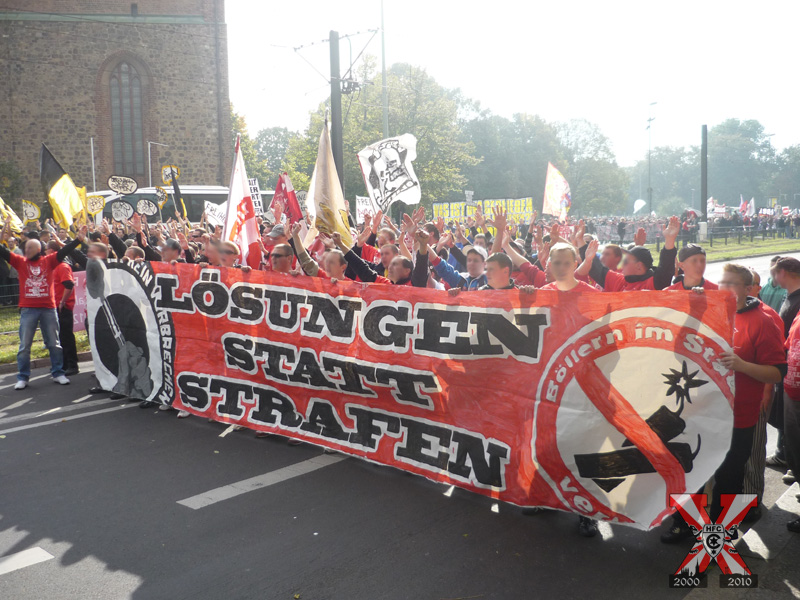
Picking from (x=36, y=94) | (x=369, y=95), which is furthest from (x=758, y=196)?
(x=36, y=94)

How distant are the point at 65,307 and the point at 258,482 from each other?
17.5 ft

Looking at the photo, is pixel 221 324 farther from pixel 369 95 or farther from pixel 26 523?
pixel 369 95

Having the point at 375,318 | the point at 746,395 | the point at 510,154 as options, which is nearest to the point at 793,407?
the point at 746,395

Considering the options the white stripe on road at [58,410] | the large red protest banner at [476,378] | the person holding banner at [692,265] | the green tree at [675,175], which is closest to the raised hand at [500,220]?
the large red protest banner at [476,378]

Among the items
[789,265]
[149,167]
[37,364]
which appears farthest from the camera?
[149,167]

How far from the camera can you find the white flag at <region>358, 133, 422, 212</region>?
11.5m

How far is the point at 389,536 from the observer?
14.3ft

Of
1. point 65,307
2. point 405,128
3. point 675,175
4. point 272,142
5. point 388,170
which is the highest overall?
point 272,142

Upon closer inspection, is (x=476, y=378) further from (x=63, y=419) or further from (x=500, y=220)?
(x=63, y=419)

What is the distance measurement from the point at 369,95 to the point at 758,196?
96094mm

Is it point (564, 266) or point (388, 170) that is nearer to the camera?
point (564, 266)

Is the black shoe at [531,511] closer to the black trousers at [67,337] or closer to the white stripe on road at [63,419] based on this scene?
the white stripe on road at [63,419]

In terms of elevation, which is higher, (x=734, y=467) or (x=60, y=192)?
(x=60, y=192)

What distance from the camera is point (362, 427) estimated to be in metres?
5.57
